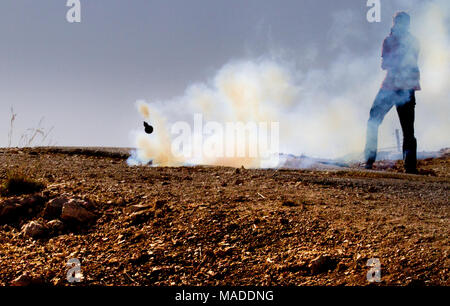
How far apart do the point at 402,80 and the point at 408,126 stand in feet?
3.56

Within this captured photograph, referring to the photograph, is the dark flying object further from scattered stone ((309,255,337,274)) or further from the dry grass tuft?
scattered stone ((309,255,337,274))

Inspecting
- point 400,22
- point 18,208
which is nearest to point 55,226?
point 18,208

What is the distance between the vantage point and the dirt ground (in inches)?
131

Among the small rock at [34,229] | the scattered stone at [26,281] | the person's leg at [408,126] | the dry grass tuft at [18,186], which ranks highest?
the person's leg at [408,126]

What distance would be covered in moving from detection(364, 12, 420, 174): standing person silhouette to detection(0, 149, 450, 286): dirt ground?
15.3 feet

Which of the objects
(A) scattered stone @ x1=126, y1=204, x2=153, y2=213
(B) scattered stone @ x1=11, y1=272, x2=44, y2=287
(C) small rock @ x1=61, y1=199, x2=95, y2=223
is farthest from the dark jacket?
(B) scattered stone @ x1=11, y1=272, x2=44, y2=287

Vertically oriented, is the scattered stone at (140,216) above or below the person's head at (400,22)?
below

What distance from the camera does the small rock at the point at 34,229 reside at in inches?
170

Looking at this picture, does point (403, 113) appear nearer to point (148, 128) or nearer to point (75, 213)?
point (148, 128)

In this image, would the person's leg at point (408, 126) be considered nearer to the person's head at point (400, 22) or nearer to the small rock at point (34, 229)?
the person's head at point (400, 22)

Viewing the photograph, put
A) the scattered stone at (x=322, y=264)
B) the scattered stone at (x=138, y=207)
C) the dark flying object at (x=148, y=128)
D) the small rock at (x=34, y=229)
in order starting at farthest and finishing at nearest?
the dark flying object at (x=148, y=128), the scattered stone at (x=138, y=207), the small rock at (x=34, y=229), the scattered stone at (x=322, y=264)

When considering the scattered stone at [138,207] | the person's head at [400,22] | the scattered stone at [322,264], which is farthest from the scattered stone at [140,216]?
the person's head at [400,22]

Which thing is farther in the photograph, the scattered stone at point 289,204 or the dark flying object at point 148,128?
the dark flying object at point 148,128
